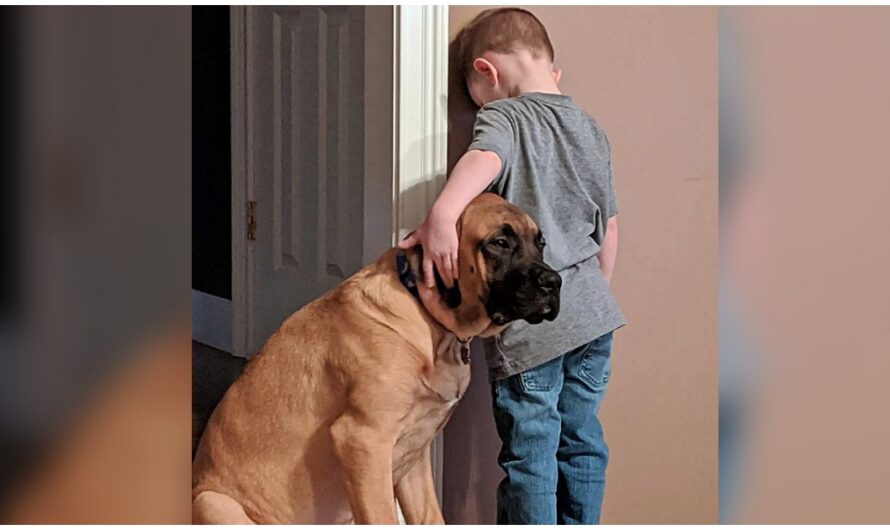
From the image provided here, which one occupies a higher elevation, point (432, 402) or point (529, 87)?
point (529, 87)

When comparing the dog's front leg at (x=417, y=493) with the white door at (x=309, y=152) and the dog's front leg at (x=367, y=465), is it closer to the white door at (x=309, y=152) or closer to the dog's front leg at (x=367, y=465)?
the dog's front leg at (x=367, y=465)

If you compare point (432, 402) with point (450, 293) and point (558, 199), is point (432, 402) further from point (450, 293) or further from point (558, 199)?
point (558, 199)

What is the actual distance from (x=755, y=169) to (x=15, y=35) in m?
1.08

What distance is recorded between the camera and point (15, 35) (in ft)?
1.41

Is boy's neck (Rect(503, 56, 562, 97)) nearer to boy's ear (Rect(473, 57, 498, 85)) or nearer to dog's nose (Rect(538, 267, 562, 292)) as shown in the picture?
boy's ear (Rect(473, 57, 498, 85))

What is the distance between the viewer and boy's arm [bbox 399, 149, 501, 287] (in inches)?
46.8

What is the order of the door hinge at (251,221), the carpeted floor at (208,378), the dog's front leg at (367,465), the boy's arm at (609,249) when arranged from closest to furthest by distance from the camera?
the dog's front leg at (367,465)
the boy's arm at (609,249)
the carpeted floor at (208,378)
the door hinge at (251,221)

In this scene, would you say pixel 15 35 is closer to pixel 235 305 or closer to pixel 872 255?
pixel 872 255

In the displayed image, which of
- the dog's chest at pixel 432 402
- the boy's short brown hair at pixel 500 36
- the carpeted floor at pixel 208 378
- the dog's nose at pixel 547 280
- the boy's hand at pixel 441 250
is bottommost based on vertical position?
the carpeted floor at pixel 208 378

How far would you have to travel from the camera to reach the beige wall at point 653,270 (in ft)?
4.64

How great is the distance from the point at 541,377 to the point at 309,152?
1.90 ft

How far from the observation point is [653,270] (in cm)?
146

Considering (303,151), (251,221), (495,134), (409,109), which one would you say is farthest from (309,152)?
(495,134)

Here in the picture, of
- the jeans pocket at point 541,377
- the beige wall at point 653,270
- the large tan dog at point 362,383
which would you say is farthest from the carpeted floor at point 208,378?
the jeans pocket at point 541,377
